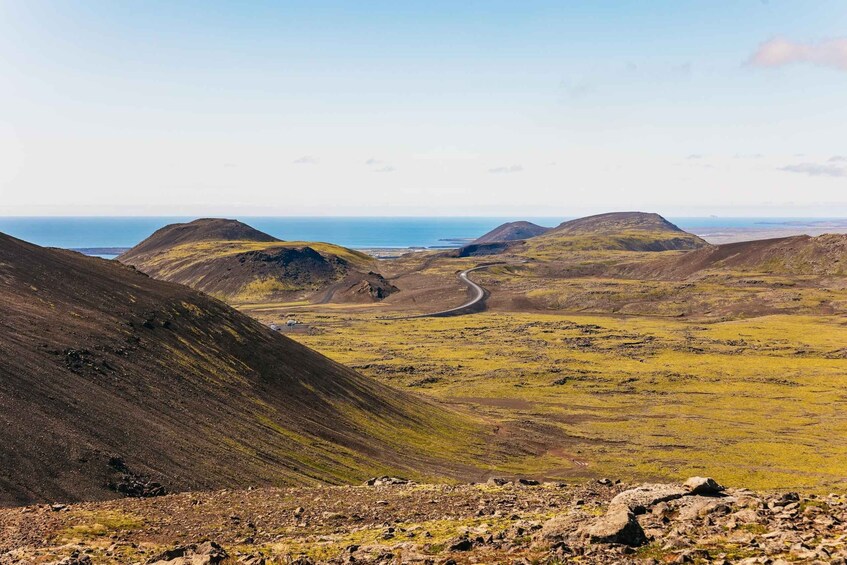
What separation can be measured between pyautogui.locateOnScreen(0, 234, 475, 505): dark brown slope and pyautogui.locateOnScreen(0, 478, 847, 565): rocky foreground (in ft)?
33.3

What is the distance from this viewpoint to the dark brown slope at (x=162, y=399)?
46.7m

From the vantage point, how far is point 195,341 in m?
83.4

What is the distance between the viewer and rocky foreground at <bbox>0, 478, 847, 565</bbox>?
78.5 ft

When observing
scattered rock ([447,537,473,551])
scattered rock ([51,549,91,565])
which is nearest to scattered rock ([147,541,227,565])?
scattered rock ([51,549,91,565])

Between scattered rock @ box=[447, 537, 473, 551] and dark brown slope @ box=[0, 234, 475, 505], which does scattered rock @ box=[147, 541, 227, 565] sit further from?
dark brown slope @ box=[0, 234, 475, 505]

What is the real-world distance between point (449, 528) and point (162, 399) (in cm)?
4228

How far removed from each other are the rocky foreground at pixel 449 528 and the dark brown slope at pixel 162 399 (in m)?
10.2

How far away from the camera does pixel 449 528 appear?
3056 cm

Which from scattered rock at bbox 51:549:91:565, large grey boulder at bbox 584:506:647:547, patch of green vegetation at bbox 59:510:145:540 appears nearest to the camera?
Result: large grey boulder at bbox 584:506:647:547

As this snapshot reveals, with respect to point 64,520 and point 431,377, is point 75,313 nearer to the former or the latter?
point 64,520

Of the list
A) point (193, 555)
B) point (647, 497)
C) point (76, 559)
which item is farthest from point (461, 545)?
point (76, 559)

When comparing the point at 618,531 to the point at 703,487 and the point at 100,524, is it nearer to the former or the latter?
the point at 703,487

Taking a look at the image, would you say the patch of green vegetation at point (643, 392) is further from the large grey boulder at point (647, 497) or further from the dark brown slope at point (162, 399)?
the large grey boulder at point (647, 497)

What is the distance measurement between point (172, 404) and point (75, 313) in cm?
2032
